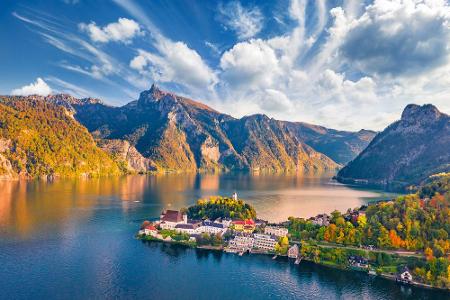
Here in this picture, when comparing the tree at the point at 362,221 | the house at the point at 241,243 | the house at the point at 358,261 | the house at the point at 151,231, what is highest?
the tree at the point at 362,221

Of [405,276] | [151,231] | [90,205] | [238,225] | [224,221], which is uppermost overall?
[90,205]

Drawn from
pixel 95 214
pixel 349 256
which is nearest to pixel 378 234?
pixel 349 256

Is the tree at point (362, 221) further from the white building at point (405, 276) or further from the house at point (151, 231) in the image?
the house at point (151, 231)

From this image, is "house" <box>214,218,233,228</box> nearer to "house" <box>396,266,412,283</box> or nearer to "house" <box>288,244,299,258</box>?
"house" <box>288,244,299,258</box>

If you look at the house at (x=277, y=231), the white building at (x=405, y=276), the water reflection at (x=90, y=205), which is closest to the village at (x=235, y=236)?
the house at (x=277, y=231)

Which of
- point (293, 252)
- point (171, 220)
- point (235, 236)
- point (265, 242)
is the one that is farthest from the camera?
point (171, 220)

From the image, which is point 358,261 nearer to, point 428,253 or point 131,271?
point 428,253

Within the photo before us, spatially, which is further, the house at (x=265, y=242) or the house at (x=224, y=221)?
the house at (x=224, y=221)

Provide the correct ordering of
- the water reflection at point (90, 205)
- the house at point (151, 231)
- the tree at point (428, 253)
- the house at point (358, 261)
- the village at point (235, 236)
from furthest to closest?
1. the water reflection at point (90, 205)
2. the house at point (151, 231)
3. the village at point (235, 236)
4. the house at point (358, 261)
5. the tree at point (428, 253)

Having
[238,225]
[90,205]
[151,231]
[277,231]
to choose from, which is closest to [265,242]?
[277,231]
